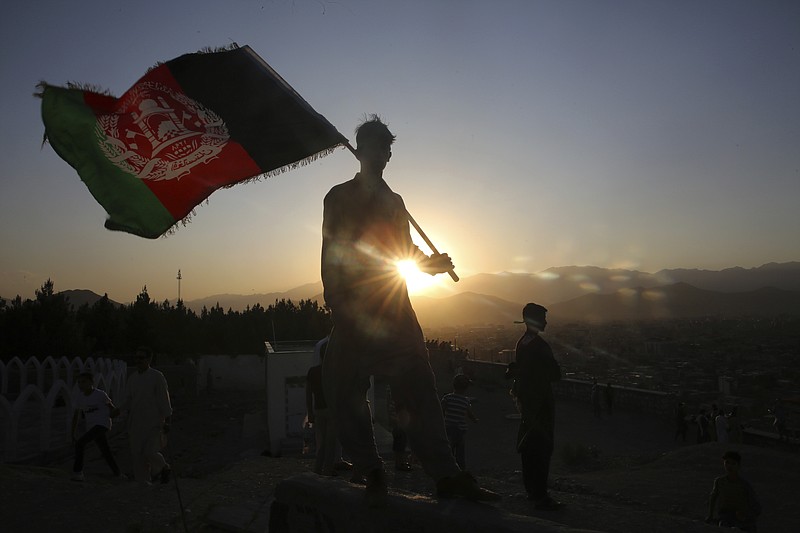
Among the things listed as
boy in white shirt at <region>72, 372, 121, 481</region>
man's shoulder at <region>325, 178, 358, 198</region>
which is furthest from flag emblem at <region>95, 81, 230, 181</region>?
boy in white shirt at <region>72, 372, 121, 481</region>

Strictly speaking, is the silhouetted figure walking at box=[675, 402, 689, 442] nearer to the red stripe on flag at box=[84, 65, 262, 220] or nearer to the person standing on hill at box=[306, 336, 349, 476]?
the person standing on hill at box=[306, 336, 349, 476]

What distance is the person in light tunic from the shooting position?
23.9 ft

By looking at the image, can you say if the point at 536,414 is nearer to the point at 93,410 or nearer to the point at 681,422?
the point at 93,410

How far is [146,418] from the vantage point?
730cm

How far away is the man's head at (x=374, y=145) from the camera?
10.6 feet

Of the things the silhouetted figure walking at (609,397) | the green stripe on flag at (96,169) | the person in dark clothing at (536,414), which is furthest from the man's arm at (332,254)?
the silhouetted figure walking at (609,397)

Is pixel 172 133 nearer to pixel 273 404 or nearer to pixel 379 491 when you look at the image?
pixel 379 491

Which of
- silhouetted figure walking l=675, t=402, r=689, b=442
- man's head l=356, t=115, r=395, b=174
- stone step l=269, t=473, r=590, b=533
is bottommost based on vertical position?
silhouetted figure walking l=675, t=402, r=689, b=442

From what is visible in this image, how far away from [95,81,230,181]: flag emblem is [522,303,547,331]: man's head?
11.1 feet

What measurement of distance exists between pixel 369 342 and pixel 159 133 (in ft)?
10.1

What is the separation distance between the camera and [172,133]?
495 cm

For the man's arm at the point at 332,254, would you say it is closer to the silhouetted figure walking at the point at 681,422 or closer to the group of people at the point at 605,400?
the silhouetted figure walking at the point at 681,422

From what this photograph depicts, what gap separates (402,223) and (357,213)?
0.32 m

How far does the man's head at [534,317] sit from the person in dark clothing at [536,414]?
0.19m
